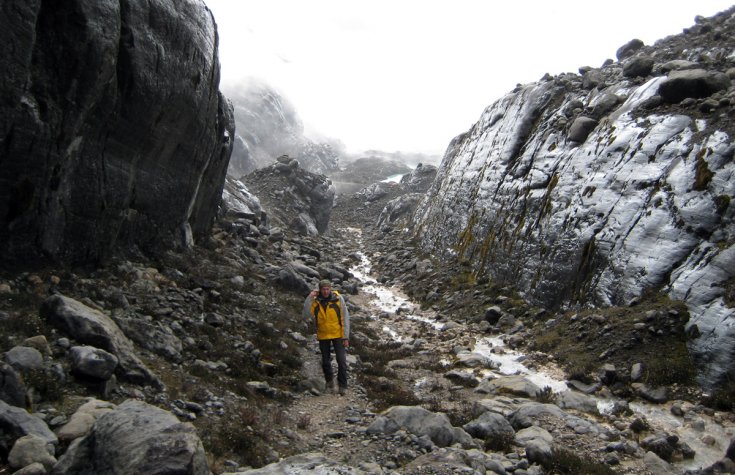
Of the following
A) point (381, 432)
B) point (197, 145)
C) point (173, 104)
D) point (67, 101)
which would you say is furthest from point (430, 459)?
point (197, 145)

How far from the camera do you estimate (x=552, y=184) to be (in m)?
22.5

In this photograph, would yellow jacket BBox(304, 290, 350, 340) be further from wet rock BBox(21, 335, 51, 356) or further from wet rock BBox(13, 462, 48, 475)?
wet rock BBox(13, 462, 48, 475)

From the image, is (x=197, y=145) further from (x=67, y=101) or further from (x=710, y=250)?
(x=710, y=250)

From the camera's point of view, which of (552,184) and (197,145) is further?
(552,184)

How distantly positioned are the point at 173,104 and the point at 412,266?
21703 mm

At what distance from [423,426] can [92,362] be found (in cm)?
624

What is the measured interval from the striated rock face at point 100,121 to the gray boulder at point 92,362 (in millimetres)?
4029

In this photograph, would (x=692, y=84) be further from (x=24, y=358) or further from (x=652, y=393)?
(x=24, y=358)

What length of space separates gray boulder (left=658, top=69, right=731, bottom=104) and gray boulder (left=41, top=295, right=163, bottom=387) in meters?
21.9

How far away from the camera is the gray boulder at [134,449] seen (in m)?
5.26

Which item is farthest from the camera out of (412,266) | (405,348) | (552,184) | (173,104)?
(412,266)

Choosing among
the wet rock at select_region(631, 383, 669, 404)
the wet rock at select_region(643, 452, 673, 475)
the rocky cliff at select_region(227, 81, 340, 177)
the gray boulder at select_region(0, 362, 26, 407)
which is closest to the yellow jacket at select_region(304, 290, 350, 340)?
the gray boulder at select_region(0, 362, 26, 407)

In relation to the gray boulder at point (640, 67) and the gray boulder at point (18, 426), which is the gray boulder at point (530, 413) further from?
the gray boulder at point (640, 67)

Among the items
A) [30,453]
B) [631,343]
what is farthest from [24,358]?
[631,343]
